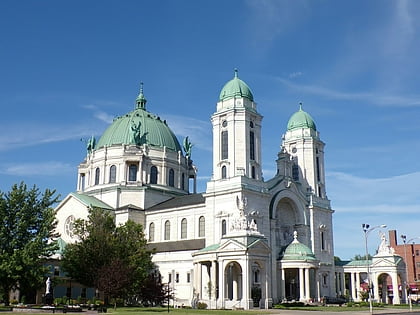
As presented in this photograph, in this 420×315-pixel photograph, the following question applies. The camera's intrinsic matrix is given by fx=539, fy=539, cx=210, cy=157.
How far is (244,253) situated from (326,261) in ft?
82.1

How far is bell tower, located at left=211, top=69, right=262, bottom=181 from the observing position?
6981 centimetres

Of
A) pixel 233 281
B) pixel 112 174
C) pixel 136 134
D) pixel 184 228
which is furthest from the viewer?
pixel 136 134

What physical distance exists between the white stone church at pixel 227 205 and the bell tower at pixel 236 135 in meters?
0.14

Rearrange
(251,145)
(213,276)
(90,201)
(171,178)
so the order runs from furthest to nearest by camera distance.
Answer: (171,178) < (90,201) < (251,145) < (213,276)

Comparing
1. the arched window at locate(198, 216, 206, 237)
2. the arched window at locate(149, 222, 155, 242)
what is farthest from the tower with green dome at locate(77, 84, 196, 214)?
the arched window at locate(198, 216, 206, 237)

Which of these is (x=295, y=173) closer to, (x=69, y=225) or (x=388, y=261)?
(x=388, y=261)

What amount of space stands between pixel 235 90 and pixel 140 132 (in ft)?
73.2

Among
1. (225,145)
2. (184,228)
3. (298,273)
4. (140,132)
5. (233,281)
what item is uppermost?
(140,132)

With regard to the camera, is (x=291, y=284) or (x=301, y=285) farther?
(x=291, y=284)

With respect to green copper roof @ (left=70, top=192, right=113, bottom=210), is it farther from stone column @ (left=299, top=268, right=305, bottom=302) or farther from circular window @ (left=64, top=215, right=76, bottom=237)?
stone column @ (left=299, top=268, right=305, bottom=302)

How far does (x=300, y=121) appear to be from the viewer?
8650 cm

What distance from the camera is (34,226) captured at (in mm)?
55344

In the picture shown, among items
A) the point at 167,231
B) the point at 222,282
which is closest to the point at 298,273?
the point at 222,282

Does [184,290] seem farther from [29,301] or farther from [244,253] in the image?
[29,301]
